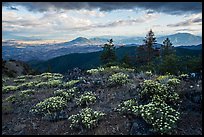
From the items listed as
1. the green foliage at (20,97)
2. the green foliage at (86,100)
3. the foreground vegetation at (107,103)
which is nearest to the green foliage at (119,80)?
the foreground vegetation at (107,103)

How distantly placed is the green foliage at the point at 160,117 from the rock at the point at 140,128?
0.97 feet

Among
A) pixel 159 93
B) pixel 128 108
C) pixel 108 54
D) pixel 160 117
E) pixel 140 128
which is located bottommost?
pixel 108 54

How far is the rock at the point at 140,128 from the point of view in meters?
12.1

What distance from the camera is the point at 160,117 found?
12.1 metres

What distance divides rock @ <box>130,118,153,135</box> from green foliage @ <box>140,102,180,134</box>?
296 millimetres

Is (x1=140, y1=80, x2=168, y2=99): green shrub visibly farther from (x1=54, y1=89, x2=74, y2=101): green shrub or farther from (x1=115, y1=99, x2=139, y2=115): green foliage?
(x1=54, y1=89, x2=74, y2=101): green shrub

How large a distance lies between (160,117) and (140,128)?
3.40 feet

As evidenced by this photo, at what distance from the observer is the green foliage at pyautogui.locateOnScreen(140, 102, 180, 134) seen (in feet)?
37.6

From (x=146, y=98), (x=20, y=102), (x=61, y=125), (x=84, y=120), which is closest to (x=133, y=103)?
(x=146, y=98)

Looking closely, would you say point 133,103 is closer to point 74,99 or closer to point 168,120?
point 168,120

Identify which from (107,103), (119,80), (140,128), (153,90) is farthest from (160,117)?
(119,80)

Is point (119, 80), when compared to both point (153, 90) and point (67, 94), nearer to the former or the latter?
point (67, 94)

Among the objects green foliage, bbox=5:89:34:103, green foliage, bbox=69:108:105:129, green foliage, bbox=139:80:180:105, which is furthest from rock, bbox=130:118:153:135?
green foliage, bbox=5:89:34:103

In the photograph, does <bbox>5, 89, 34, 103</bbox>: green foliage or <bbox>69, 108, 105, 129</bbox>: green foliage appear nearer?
<bbox>69, 108, 105, 129</bbox>: green foliage
